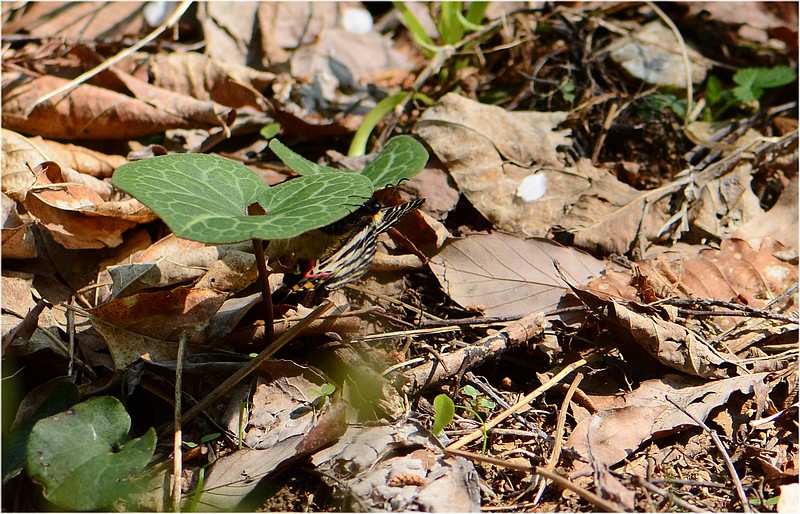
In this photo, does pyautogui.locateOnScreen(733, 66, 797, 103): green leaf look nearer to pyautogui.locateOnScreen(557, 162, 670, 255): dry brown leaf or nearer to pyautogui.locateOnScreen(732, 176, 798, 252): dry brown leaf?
pyautogui.locateOnScreen(732, 176, 798, 252): dry brown leaf

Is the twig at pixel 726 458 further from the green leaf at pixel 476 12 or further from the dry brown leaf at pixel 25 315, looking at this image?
the green leaf at pixel 476 12

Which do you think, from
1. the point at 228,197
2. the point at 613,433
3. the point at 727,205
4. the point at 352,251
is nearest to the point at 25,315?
the point at 228,197

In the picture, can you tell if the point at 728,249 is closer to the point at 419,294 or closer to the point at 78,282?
the point at 419,294

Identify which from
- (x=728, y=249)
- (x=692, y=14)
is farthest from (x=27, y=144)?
(x=692, y=14)

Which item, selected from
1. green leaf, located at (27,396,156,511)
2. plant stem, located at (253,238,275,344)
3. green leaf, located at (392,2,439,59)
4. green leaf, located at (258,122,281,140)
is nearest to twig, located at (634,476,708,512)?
plant stem, located at (253,238,275,344)

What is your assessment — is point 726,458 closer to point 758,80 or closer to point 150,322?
point 150,322
